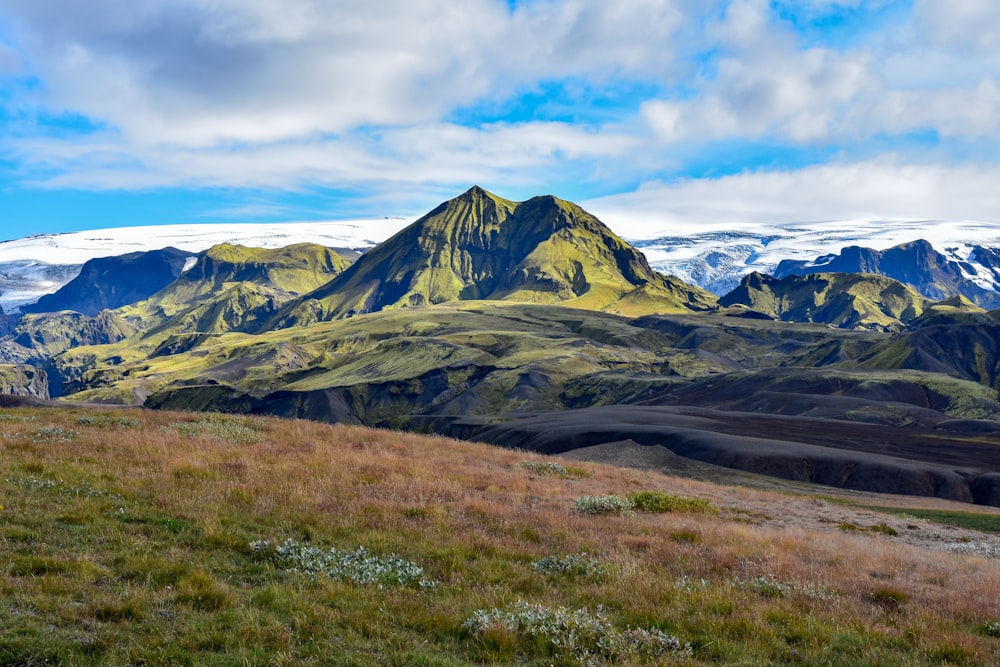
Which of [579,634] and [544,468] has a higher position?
[579,634]

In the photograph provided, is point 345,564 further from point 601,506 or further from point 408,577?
point 601,506

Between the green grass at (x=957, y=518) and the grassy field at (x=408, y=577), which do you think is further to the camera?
the green grass at (x=957, y=518)

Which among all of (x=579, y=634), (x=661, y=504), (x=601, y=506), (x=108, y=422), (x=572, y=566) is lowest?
(x=661, y=504)

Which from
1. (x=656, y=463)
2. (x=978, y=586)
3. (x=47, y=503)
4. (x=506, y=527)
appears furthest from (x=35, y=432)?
(x=656, y=463)

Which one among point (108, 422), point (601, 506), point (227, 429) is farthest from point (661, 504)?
point (108, 422)

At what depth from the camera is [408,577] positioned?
11.9 metres

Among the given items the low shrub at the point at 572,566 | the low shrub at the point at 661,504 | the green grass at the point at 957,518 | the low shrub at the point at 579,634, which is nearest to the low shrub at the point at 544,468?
the low shrub at the point at 661,504

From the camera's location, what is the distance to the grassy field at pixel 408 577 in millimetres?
9336

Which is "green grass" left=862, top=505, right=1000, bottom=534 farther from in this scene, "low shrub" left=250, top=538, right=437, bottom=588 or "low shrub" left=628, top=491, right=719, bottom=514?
"low shrub" left=250, top=538, right=437, bottom=588

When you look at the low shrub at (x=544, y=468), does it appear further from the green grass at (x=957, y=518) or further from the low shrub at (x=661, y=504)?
the green grass at (x=957, y=518)

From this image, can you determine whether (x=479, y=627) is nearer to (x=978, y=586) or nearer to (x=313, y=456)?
(x=978, y=586)

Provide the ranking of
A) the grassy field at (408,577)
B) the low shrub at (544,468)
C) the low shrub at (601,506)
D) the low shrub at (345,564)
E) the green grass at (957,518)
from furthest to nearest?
the green grass at (957,518) → the low shrub at (544,468) → the low shrub at (601,506) → the low shrub at (345,564) → the grassy field at (408,577)

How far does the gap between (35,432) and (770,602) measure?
78.9ft

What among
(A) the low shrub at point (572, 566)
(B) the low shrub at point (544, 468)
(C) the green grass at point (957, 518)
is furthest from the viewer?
(C) the green grass at point (957, 518)
